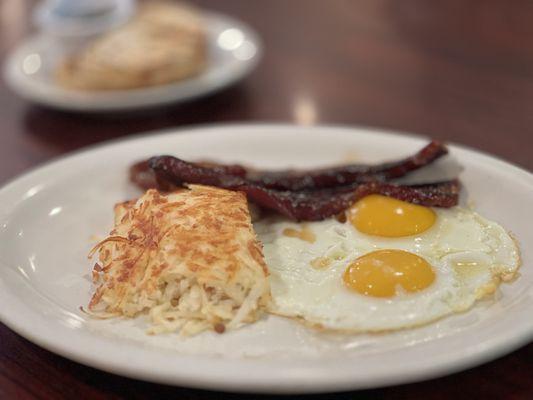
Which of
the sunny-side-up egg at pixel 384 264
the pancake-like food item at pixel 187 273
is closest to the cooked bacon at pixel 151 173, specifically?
the sunny-side-up egg at pixel 384 264

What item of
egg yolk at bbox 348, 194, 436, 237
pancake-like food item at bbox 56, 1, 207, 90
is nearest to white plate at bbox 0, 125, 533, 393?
egg yolk at bbox 348, 194, 436, 237

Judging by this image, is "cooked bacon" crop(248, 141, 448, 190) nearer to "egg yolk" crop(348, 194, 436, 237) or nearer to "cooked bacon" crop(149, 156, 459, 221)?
"cooked bacon" crop(149, 156, 459, 221)

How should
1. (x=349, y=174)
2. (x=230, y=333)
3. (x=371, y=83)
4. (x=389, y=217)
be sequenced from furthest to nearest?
(x=371, y=83) < (x=349, y=174) < (x=389, y=217) < (x=230, y=333)

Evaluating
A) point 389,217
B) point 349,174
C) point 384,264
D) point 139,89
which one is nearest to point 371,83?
point 139,89

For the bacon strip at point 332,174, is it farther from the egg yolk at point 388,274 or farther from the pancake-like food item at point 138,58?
the pancake-like food item at point 138,58

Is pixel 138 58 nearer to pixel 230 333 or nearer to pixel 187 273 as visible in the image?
pixel 187 273
